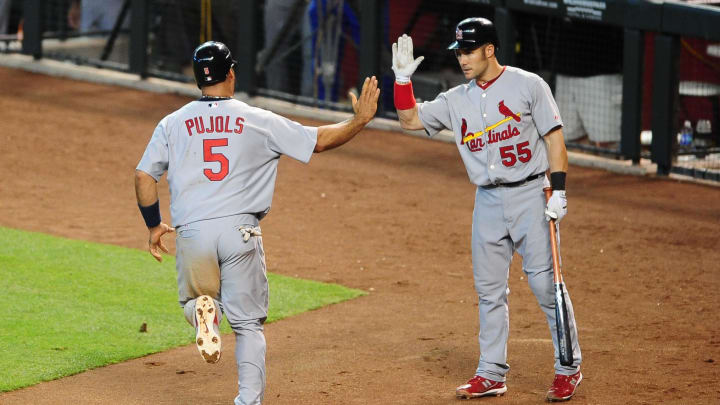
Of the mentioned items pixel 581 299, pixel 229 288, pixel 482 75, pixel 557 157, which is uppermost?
pixel 482 75

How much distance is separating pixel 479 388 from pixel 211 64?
84.1 inches

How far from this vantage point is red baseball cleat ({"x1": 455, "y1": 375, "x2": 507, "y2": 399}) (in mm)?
6297

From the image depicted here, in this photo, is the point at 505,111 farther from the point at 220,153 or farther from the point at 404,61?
the point at 220,153

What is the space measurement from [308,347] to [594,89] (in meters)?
6.02

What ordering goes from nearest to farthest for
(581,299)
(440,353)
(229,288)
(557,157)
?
1. (229,288)
2. (557,157)
3. (440,353)
4. (581,299)

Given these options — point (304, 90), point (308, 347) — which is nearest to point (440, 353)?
point (308, 347)

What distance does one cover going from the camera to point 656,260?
936 cm

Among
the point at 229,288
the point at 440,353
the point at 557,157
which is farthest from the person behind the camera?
the point at 440,353

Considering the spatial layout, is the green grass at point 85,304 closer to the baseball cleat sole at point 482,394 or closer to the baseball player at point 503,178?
the baseball cleat sole at point 482,394

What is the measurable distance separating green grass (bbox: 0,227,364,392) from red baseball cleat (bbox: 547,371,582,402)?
7.39 ft

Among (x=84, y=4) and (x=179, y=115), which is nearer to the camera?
(x=179, y=115)

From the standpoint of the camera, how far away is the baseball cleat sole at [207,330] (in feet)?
18.2

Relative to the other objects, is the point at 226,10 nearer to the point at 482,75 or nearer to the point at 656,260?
the point at 656,260

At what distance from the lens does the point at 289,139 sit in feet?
18.9
